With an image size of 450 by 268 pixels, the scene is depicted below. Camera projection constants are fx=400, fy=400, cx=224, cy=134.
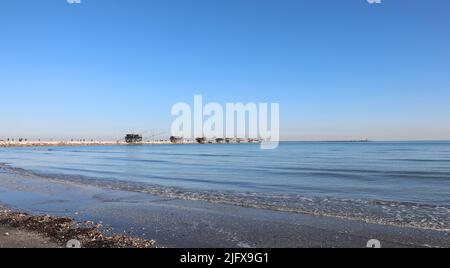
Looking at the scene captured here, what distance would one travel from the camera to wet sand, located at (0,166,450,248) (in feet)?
37.1

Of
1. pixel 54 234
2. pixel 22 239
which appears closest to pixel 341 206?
pixel 54 234

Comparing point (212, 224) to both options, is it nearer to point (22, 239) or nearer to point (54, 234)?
point (54, 234)

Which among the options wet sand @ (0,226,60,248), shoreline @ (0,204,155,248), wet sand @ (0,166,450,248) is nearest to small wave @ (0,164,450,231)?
wet sand @ (0,166,450,248)

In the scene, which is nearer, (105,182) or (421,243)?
(421,243)

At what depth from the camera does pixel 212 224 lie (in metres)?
13.6

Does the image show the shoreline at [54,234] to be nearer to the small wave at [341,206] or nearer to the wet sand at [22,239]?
the wet sand at [22,239]

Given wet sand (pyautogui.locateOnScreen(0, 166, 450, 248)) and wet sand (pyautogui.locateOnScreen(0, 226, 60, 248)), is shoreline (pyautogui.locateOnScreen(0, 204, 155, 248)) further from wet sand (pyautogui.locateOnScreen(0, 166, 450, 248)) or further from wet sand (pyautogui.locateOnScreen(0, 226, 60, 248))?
wet sand (pyautogui.locateOnScreen(0, 166, 450, 248))

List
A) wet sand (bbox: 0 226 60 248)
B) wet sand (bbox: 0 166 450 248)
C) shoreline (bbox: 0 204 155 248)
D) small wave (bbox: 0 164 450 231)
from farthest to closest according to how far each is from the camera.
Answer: small wave (bbox: 0 164 450 231)
wet sand (bbox: 0 166 450 248)
shoreline (bbox: 0 204 155 248)
wet sand (bbox: 0 226 60 248)

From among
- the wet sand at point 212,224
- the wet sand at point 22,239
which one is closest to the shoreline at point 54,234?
the wet sand at point 22,239

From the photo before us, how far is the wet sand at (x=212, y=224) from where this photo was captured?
37.1 ft
